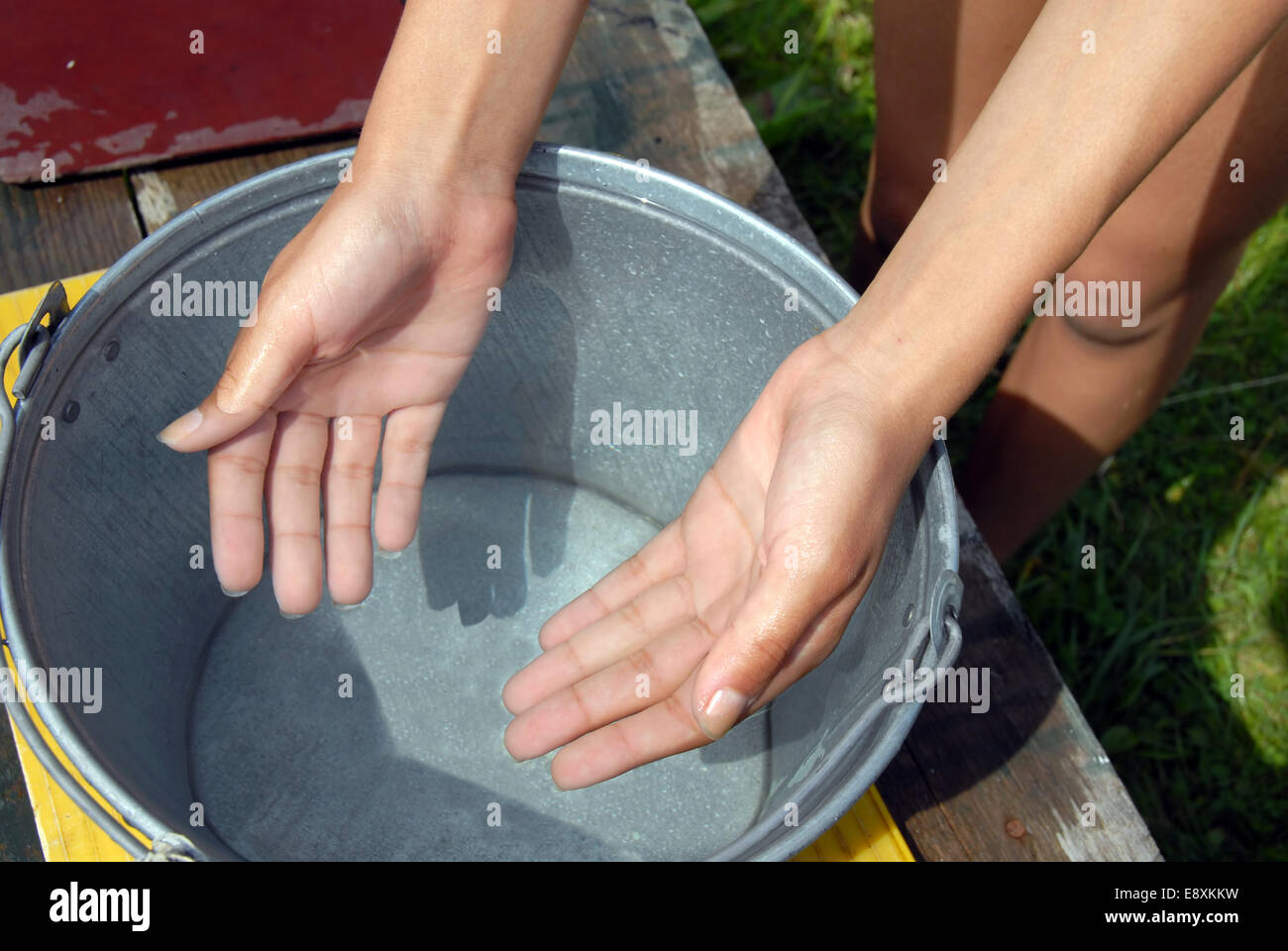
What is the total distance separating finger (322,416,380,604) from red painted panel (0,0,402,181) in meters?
0.69

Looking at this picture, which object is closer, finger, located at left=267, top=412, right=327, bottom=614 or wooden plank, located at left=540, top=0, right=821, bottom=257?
finger, located at left=267, top=412, right=327, bottom=614

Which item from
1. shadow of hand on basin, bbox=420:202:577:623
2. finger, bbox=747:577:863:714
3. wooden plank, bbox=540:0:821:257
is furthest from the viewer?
wooden plank, bbox=540:0:821:257

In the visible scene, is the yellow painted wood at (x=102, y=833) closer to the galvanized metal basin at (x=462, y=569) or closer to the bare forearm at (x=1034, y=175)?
the galvanized metal basin at (x=462, y=569)

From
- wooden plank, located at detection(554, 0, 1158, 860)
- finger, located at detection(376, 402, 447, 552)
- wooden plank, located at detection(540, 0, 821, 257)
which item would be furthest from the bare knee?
finger, located at detection(376, 402, 447, 552)

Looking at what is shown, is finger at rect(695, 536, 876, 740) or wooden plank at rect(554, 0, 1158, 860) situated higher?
finger at rect(695, 536, 876, 740)

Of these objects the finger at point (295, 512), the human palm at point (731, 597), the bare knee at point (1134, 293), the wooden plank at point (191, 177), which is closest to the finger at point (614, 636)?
the human palm at point (731, 597)

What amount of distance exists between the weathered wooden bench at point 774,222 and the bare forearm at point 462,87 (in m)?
0.57

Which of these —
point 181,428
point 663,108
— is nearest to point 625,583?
point 181,428

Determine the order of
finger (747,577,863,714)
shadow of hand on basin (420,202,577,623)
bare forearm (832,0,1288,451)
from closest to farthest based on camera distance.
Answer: bare forearm (832,0,1288,451)
finger (747,577,863,714)
shadow of hand on basin (420,202,577,623)

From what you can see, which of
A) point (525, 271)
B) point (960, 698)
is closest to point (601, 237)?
point (525, 271)

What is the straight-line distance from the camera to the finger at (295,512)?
1265 mm

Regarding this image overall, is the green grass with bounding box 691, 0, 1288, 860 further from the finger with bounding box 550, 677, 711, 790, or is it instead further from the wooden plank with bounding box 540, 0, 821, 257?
the finger with bounding box 550, 677, 711, 790

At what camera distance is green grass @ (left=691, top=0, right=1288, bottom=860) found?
1816mm

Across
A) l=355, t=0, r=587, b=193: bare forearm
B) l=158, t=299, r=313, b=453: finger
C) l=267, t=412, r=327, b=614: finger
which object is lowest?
l=267, t=412, r=327, b=614: finger
